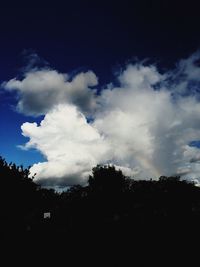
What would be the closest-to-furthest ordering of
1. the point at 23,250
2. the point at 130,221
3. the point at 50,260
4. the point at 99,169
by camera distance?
the point at 50,260, the point at 23,250, the point at 130,221, the point at 99,169

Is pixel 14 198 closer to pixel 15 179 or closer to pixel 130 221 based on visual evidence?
pixel 15 179

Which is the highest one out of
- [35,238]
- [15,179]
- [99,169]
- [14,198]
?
[99,169]

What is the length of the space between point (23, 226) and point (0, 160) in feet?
34.3

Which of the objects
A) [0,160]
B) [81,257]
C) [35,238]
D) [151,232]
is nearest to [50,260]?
[81,257]

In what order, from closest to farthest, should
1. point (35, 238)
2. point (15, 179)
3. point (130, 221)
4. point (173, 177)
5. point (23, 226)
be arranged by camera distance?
point (35, 238)
point (130, 221)
point (23, 226)
point (15, 179)
point (173, 177)

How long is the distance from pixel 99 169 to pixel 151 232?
7286cm

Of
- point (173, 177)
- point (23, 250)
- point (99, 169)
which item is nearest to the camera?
point (23, 250)

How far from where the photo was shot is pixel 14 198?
27500 millimetres

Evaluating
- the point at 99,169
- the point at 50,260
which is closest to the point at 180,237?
the point at 50,260

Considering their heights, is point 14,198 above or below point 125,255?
above

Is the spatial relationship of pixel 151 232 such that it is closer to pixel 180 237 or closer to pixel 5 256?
pixel 180 237

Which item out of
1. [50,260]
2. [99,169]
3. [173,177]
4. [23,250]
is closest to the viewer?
[50,260]

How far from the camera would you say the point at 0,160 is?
3234 cm

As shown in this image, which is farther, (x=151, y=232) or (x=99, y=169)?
(x=99, y=169)
